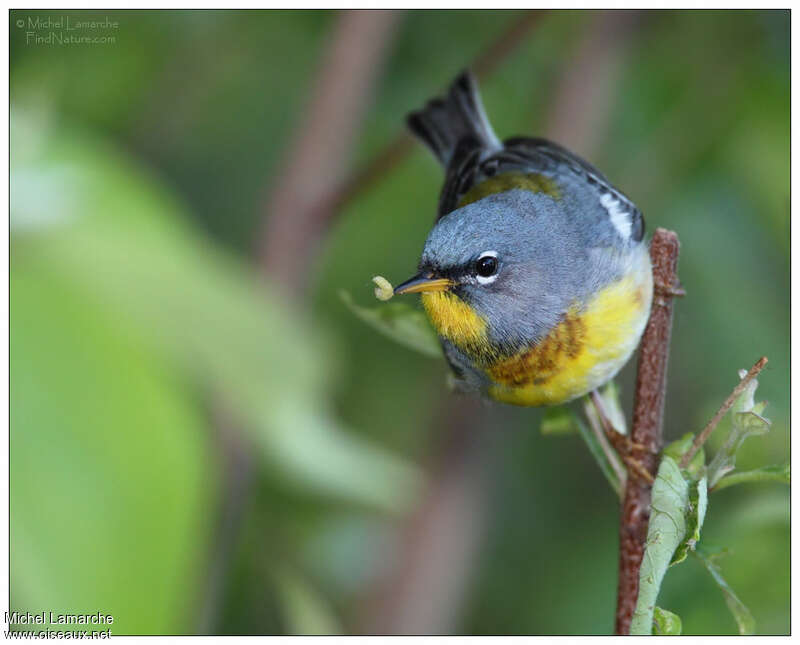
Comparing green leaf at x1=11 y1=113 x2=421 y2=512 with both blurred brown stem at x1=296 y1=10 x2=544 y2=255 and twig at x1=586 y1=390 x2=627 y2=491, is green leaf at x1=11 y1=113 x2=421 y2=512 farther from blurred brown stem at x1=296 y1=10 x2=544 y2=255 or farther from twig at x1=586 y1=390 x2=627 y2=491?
blurred brown stem at x1=296 y1=10 x2=544 y2=255

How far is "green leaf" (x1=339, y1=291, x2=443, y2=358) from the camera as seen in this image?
1875mm

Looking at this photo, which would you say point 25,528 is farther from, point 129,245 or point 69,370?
point 129,245

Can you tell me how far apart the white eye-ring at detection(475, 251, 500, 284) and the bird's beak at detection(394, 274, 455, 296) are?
67 mm

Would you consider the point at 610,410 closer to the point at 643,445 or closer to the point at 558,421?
the point at 558,421

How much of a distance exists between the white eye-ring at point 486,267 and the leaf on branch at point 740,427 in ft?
1.94

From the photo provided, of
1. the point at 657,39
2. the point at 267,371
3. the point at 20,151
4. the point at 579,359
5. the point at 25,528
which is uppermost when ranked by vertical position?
the point at 657,39

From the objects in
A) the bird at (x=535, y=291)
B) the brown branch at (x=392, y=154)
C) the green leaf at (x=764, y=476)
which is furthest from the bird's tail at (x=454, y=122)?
the green leaf at (x=764, y=476)

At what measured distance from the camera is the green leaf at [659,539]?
138 cm

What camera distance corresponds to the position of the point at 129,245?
1.78 meters

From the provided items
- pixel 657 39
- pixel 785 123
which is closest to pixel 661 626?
pixel 785 123

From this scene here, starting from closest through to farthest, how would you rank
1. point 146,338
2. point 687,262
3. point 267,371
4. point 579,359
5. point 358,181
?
point 146,338
point 267,371
point 579,359
point 358,181
point 687,262

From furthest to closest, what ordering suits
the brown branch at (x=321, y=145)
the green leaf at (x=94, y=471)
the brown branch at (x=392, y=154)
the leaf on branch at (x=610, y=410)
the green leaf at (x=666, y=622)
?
the brown branch at (x=321, y=145), the brown branch at (x=392, y=154), the leaf on branch at (x=610, y=410), the green leaf at (x=666, y=622), the green leaf at (x=94, y=471)

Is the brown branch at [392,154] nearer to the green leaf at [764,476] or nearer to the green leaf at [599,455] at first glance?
the green leaf at [599,455]

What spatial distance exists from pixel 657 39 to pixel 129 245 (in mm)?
3092
